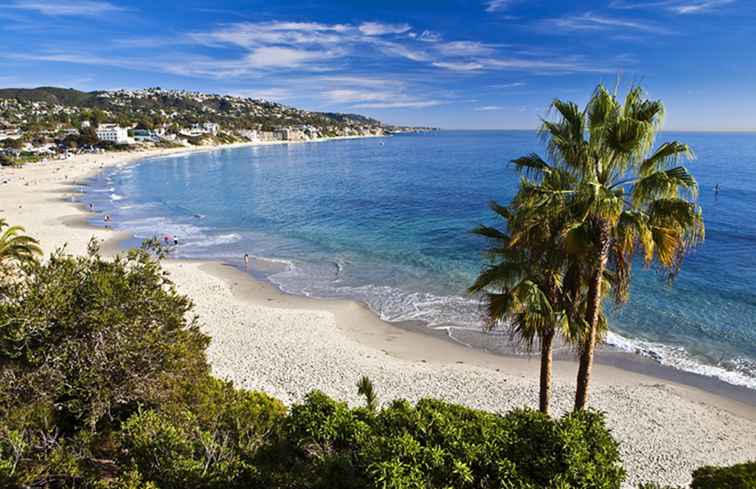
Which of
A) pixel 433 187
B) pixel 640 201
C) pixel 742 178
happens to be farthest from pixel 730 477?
pixel 742 178

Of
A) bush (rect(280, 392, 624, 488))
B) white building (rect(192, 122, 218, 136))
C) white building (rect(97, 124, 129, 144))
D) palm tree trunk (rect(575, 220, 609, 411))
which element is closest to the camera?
bush (rect(280, 392, 624, 488))

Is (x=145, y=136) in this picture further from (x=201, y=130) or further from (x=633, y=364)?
(x=633, y=364)

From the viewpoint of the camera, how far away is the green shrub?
19.4 ft

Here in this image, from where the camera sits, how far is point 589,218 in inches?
260

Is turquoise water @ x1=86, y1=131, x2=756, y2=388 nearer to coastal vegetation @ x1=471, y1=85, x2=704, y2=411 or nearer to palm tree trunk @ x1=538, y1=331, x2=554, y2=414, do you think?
coastal vegetation @ x1=471, y1=85, x2=704, y2=411

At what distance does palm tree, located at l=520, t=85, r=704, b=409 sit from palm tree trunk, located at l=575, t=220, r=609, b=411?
0.6 inches

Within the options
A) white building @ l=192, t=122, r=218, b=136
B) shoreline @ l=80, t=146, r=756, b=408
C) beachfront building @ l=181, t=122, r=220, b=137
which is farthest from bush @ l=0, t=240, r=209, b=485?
white building @ l=192, t=122, r=218, b=136

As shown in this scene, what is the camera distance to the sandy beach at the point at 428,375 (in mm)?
12297

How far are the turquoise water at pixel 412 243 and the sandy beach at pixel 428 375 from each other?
205cm

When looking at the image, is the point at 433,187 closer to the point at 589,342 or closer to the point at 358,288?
the point at 358,288

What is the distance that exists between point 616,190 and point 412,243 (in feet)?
93.1

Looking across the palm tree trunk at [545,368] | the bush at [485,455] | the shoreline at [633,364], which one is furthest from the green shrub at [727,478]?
the shoreline at [633,364]

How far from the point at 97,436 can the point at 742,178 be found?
289ft

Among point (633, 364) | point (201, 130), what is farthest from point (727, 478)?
point (201, 130)
